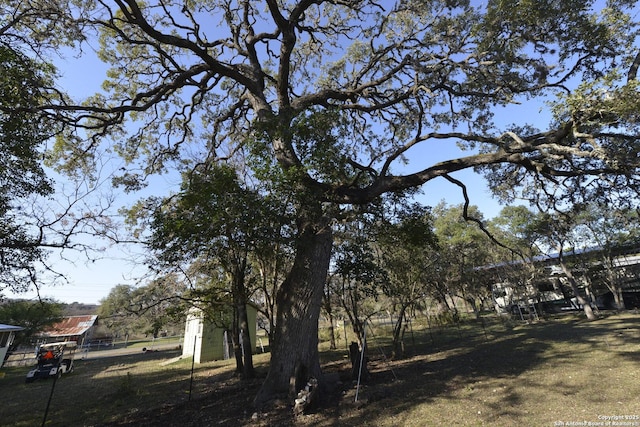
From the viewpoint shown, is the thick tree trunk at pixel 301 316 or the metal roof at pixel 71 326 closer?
the thick tree trunk at pixel 301 316

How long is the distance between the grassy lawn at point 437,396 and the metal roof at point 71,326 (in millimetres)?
21349

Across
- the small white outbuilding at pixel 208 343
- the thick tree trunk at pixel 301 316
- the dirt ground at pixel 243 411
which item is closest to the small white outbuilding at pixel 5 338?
the small white outbuilding at pixel 208 343

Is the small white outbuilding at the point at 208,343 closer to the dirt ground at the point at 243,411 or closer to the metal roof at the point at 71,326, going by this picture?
the dirt ground at the point at 243,411

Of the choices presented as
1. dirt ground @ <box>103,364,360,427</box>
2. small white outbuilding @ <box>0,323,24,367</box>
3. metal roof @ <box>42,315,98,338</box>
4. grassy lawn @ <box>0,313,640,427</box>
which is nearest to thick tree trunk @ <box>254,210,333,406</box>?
dirt ground @ <box>103,364,360,427</box>

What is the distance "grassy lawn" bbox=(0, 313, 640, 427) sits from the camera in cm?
491

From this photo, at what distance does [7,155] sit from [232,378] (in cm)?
894

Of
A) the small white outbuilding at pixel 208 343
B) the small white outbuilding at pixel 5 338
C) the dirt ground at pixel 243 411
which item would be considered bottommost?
the dirt ground at pixel 243 411

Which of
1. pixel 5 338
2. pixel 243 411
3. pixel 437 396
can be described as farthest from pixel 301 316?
pixel 5 338

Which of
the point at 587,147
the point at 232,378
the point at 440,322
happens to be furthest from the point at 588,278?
the point at 232,378

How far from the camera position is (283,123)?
6637 millimetres

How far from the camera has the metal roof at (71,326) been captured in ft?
92.2

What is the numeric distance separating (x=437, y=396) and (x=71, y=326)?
1428 inches

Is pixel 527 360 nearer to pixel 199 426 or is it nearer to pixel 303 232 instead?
pixel 303 232

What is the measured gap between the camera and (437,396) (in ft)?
19.7
